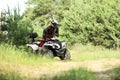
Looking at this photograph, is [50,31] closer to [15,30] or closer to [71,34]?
[15,30]

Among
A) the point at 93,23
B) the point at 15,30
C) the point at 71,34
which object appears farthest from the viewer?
the point at 71,34

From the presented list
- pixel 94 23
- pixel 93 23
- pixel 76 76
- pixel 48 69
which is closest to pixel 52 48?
pixel 48 69

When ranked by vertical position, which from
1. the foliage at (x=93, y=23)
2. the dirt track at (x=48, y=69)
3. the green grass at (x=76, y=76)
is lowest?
the foliage at (x=93, y=23)

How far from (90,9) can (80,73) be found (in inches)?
755

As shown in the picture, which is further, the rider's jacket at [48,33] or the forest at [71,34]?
the rider's jacket at [48,33]

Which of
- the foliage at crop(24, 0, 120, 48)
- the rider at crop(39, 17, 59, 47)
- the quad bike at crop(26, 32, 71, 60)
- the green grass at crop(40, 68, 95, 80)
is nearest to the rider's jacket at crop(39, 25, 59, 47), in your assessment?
the rider at crop(39, 17, 59, 47)

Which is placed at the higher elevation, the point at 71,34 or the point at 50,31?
the point at 50,31

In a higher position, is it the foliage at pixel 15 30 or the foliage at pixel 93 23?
the foliage at pixel 15 30

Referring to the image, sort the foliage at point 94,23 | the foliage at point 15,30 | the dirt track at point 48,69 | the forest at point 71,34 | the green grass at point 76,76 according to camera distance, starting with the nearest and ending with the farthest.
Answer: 1. the green grass at point 76,76
2. the dirt track at point 48,69
3. the forest at point 71,34
4. the foliage at point 15,30
5. the foliage at point 94,23

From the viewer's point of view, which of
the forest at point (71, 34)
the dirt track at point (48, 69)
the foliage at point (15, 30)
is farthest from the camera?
the foliage at point (15, 30)

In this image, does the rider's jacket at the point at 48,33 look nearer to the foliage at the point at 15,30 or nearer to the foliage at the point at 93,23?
the foliage at the point at 15,30

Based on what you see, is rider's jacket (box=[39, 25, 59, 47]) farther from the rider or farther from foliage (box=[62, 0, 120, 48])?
foliage (box=[62, 0, 120, 48])

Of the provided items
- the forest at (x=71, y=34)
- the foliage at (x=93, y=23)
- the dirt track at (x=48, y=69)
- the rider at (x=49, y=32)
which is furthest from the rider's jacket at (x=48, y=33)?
the foliage at (x=93, y=23)

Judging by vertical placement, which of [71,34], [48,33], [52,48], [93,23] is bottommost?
[71,34]
